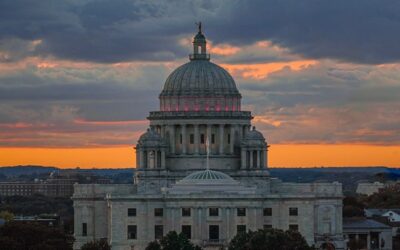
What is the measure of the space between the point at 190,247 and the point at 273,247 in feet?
31.0

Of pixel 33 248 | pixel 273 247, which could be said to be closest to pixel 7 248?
pixel 33 248

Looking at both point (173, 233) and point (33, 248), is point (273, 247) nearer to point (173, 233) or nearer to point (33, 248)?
point (173, 233)

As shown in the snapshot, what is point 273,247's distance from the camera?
188m

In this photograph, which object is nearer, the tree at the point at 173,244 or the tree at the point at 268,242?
the tree at the point at 268,242

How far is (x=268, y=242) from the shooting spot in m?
188

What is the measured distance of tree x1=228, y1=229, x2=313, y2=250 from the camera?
18750cm

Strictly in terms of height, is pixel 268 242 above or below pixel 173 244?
above

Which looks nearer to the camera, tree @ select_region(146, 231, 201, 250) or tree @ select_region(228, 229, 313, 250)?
tree @ select_region(228, 229, 313, 250)

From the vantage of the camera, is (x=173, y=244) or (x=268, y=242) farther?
(x=173, y=244)

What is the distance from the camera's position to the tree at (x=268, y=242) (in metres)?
188

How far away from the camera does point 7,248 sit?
19525 cm

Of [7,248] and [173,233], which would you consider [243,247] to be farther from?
[7,248]

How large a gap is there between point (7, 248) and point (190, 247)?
2022cm

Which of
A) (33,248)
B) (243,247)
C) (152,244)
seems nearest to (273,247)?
(243,247)
